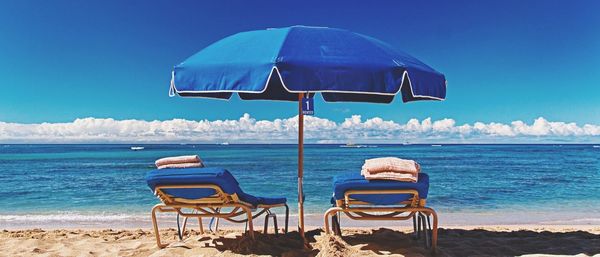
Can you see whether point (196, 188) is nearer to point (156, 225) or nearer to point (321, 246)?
point (156, 225)

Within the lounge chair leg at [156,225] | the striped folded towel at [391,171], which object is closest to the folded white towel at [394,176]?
the striped folded towel at [391,171]

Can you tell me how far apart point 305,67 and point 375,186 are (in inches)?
43.4

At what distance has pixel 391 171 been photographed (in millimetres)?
3842

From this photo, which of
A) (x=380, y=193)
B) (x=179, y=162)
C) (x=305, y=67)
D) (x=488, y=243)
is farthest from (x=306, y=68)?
(x=488, y=243)

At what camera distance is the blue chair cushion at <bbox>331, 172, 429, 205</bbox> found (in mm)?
3828

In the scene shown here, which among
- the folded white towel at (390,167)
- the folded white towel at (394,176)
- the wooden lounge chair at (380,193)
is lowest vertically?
the wooden lounge chair at (380,193)

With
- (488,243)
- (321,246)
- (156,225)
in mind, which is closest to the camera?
(321,246)

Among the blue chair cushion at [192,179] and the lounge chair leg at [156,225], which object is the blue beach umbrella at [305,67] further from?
the lounge chair leg at [156,225]

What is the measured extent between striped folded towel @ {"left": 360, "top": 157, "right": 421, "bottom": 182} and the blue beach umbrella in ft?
1.84

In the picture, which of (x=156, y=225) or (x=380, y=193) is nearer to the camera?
(x=380, y=193)

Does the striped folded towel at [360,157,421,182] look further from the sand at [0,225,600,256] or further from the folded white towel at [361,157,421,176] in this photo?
the sand at [0,225,600,256]

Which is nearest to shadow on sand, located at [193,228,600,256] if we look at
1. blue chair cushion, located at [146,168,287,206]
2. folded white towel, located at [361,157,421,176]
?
blue chair cushion, located at [146,168,287,206]

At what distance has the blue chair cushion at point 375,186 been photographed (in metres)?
3.83

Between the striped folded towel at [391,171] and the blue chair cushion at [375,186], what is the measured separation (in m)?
0.04
